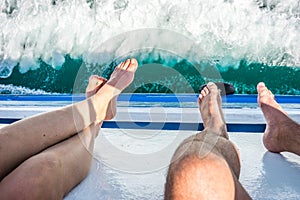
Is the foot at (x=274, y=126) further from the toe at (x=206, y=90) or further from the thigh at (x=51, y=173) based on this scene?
the thigh at (x=51, y=173)

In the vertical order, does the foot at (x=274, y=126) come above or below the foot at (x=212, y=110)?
below

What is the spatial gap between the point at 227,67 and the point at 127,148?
9.70 feet

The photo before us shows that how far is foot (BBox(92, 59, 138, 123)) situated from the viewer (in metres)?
1.04

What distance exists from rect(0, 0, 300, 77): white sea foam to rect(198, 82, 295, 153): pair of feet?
248 cm

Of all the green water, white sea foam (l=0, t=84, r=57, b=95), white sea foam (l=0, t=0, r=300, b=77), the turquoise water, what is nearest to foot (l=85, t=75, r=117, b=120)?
the green water

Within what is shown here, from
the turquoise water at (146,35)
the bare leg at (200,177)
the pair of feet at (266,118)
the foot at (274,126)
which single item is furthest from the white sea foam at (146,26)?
the bare leg at (200,177)

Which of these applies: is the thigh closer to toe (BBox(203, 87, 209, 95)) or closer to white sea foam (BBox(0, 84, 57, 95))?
toe (BBox(203, 87, 209, 95))

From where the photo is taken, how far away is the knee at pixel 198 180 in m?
0.50

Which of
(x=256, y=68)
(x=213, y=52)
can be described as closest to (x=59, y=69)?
(x=213, y=52)

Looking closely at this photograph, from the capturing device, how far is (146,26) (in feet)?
12.8

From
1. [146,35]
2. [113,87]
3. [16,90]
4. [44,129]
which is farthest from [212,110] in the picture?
[16,90]

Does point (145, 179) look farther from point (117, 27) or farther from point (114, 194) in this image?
point (117, 27)

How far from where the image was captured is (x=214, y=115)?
1092mm

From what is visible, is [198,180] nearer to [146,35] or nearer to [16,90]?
[146,35]
